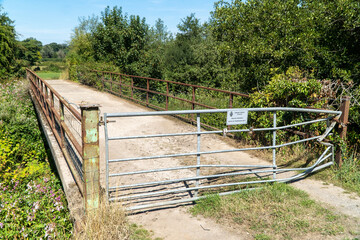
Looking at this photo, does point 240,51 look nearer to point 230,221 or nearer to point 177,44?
point 230,221

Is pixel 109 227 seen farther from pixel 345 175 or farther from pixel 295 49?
pixel 295 49

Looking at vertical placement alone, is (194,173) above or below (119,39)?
below

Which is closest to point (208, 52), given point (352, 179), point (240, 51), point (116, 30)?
point (116, 30)

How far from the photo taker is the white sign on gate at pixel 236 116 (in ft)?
13.1

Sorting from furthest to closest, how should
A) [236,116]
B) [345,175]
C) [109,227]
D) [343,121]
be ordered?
[343,121] → [345,175] → [236,116] → [109,227]

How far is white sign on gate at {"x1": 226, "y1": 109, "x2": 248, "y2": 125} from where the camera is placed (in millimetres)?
4004

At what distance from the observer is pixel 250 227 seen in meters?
3.47

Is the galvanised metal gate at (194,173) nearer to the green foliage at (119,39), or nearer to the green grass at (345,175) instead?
the green grass at (345,175)

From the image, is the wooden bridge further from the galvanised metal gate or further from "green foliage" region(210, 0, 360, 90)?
"green foliage" region(210, 0, 360, 90)

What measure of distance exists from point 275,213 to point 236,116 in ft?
4.45

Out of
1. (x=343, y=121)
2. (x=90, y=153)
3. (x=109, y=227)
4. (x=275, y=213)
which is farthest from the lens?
(x=343, y=121)

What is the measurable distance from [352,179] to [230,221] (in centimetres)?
258

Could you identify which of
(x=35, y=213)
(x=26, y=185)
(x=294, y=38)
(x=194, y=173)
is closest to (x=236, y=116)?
(x=194, y=173)

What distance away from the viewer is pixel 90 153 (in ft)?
10.6
